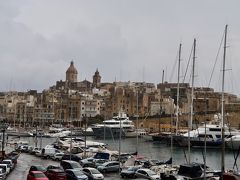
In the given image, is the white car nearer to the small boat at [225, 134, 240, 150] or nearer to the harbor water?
the harbor water

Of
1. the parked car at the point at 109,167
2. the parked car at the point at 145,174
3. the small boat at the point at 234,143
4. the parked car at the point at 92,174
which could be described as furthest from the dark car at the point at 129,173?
the small boat at the point at 234,143

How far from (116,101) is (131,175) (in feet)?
475

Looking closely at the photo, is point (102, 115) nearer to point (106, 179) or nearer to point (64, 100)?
point (64, 100)

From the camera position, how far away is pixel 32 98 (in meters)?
186

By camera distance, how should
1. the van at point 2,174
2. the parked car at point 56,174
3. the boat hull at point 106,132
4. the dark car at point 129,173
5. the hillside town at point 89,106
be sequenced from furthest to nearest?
the hillside town at point 89,106 < the boat hull at point 106,132 < the dark car at point 129,173 < the van at point 2,174 < the parked car at point 56,174

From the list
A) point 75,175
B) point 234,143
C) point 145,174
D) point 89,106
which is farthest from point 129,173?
point 89,106

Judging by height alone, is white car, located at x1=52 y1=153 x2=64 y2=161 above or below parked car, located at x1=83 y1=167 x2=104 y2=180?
below

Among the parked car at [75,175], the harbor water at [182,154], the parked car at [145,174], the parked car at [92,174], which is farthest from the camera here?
the harbor water at [182,154]

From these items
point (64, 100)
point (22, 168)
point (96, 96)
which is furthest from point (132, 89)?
point (22, 168)

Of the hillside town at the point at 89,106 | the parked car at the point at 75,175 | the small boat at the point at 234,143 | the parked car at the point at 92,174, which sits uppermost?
the hillside town at the point at 89,106

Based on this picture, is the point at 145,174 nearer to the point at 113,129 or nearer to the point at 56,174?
the point at 56,174

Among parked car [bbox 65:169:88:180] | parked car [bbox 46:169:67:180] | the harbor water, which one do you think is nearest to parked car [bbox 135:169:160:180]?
parked car [bbox 65:169:88:180]

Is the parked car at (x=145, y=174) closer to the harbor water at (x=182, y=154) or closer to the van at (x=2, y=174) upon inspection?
the van at (x=2, y=174)

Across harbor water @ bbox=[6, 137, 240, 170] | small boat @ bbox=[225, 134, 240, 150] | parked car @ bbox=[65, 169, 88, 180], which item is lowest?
harbor water @ bbox=[6, 137, 240, 170]
